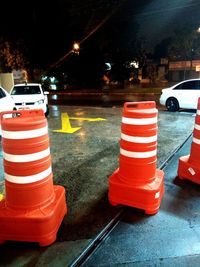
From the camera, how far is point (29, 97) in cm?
1089

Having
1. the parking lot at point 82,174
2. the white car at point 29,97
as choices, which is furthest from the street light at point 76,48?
the parking lot at point 82,174

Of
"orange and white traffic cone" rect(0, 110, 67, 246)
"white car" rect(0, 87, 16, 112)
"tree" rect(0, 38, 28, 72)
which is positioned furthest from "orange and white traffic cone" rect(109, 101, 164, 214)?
"tree" rect(0, 38, 28, 72)

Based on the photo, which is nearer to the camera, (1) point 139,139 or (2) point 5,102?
(1) point 139,139

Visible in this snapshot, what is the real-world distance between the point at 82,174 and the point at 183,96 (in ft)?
28.0

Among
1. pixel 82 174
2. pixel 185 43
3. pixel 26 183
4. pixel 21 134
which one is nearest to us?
pixel 21 134

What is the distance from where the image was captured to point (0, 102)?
24.0 ft

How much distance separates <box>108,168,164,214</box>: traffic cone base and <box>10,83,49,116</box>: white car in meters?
7.65

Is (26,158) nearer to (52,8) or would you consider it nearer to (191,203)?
(191,203)

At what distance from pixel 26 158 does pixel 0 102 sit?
16.7 feet

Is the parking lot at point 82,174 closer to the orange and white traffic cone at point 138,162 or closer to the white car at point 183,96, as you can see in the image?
the orange and white traffic cone at point 138,162

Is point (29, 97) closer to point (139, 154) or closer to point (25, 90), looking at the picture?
point (25, 90)

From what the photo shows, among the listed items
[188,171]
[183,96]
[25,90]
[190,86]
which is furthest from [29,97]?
[188,171]

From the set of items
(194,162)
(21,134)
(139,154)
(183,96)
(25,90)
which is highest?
(25,90)

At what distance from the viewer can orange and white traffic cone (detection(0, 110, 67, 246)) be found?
9.17 ft
